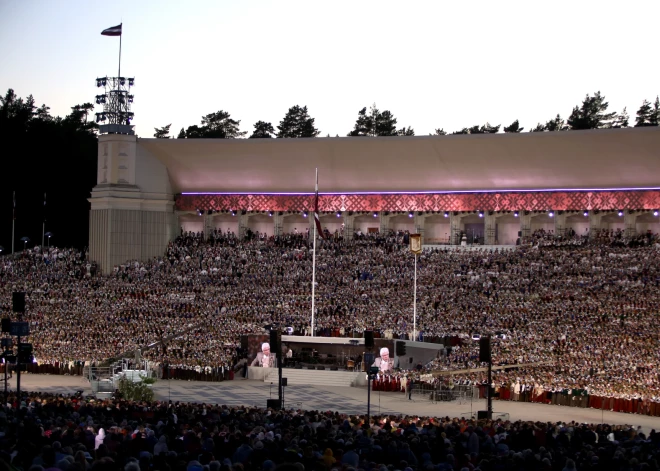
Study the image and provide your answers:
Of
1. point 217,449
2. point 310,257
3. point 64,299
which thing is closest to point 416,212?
point 310,257

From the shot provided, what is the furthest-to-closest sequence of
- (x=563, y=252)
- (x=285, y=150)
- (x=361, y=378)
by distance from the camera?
(x=285, y=150) < (x=563, y=252) < (x=361, y=378)

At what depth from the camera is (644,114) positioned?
8262cm

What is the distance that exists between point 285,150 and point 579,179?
1835 cm

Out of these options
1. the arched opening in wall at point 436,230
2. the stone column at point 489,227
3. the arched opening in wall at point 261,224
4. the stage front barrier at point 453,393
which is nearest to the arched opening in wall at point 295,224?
the arched opening in wall at point 261,224

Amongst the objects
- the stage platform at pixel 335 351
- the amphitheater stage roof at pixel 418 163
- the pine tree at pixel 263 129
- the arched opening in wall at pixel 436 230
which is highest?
the pine tree at pixel 263 129

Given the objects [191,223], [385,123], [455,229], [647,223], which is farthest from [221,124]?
[647,223]

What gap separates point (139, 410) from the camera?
73.5 ft

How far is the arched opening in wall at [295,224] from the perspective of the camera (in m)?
64.6

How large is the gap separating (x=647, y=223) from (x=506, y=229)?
8.59 meters

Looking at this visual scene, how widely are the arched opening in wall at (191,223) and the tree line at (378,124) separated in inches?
784

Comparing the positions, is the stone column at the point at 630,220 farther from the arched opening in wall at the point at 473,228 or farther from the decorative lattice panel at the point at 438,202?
the arched opening in wall at the point at 473,228

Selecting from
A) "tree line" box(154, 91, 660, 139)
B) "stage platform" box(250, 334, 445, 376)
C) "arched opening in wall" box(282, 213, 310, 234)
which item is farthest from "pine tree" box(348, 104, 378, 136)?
"stage platform" box(250, 334, 445, 376)

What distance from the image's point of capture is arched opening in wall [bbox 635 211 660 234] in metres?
56.8

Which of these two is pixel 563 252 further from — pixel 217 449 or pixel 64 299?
pixel 217 449
